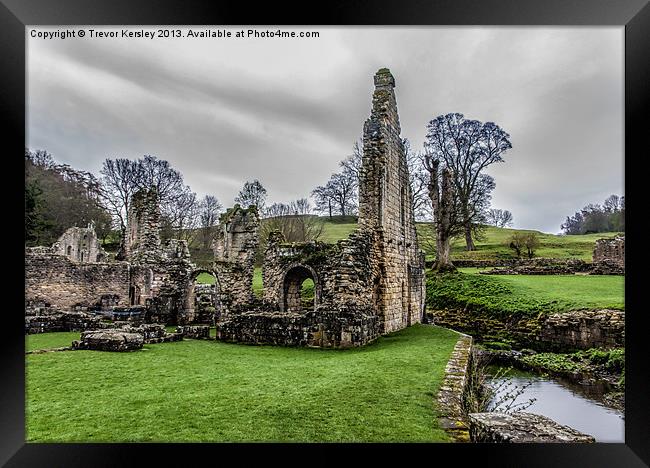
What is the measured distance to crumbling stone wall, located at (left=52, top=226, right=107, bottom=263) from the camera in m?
28.6

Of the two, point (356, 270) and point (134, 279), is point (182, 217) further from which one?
point (356, 270)

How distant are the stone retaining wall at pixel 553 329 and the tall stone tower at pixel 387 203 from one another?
156 inches

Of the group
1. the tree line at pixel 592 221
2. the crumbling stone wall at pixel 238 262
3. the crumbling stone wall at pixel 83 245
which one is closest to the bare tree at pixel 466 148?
the tree line at pixel 592 221

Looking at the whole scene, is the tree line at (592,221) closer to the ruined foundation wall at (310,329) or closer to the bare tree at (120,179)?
the ruined foundation wall at (310,329)

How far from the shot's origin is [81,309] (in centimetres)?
1689

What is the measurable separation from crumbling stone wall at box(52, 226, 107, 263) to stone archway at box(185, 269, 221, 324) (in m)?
15.1

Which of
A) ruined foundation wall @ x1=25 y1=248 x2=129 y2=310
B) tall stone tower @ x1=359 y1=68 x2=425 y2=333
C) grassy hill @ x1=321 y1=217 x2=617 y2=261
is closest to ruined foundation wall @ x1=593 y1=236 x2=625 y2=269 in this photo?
grassy hill @ x1=321 y1=217 x2=617 y2=261

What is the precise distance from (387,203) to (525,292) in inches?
361

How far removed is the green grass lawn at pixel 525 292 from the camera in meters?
15.2
